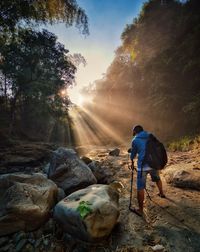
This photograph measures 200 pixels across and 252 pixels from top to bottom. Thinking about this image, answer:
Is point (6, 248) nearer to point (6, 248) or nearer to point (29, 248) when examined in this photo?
point (6, 248)

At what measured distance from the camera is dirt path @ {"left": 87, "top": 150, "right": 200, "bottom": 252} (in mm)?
2812

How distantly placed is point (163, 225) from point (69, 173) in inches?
124

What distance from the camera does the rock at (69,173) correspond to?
5324mm

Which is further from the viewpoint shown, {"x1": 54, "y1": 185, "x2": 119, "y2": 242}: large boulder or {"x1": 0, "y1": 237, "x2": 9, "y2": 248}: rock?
{"x1": 0, "y1": 237, "x2": 9, "y2": 248}: rock

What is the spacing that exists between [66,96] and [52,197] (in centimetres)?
1655

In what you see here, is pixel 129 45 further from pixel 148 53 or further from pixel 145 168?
pixel 145 168

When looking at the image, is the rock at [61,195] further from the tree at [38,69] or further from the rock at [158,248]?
the tree at [38,69]

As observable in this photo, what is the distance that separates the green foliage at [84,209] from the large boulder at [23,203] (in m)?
1.06

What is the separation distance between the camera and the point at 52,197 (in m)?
4.24

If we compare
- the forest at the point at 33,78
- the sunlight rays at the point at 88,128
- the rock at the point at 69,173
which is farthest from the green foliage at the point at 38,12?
the sunlight rays at the point at 88,128

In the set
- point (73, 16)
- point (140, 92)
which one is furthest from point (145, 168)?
point (140, 92)

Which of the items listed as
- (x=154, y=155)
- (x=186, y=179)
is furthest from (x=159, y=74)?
(x=154, y=155)

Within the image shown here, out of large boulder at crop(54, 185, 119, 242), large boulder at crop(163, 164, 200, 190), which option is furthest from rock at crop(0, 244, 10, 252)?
large boulder at crop(163, 164, 200, 190)

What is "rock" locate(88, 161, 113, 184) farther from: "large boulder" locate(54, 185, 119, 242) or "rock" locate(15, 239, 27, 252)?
"rock" locate(15, 239, 27, 252)
